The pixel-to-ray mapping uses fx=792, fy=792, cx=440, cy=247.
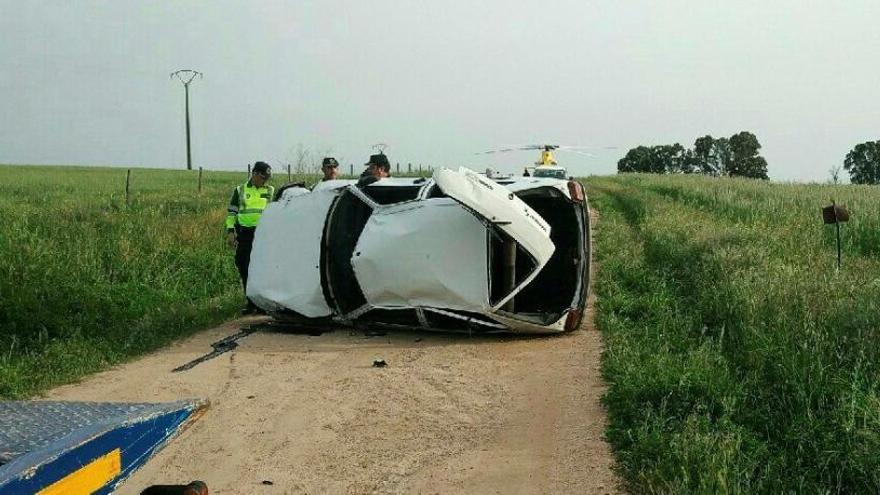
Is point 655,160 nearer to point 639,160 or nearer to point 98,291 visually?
point 639,160

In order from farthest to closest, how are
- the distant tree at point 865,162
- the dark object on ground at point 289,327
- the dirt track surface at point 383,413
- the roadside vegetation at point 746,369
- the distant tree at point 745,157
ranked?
the distant tree at point 745,157, the distant tree at point 865,162, the dark object on ground at point 289,327, the dirt track surface at point 383,413, the roadside vegetation at point 746,369

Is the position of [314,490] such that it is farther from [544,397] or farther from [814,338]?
[814,338]

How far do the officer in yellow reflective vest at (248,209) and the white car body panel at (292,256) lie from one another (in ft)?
2.95

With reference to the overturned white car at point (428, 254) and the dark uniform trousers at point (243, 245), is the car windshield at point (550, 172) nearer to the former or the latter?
the dark uniform trousers at point (243, 245)

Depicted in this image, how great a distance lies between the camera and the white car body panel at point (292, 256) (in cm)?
826

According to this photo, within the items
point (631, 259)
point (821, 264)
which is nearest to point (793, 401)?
point (821, 264)

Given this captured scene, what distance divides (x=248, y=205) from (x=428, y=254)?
3200 mm

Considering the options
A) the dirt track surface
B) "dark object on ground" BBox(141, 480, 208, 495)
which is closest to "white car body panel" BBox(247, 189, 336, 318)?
the dirt track surface

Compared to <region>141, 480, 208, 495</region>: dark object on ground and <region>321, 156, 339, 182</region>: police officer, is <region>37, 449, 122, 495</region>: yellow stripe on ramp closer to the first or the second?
<region>141, 480, 208, 495</region>: dark object on ground

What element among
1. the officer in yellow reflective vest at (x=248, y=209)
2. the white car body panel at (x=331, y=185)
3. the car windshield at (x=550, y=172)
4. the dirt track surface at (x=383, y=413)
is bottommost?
the dirt track surface at (x=383, y=413)

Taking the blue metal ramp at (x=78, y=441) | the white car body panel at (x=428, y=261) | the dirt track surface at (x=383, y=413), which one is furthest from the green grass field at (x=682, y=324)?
the blue metal ramp at (x=78, y=441)

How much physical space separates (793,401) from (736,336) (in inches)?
63.1

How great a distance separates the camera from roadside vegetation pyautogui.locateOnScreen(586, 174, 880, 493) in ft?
13.4

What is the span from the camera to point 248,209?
9758mm
